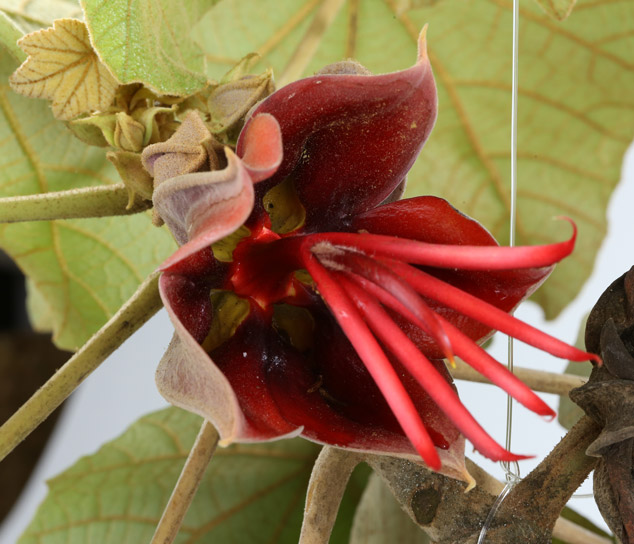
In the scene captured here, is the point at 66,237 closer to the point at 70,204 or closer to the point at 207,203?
the point at 70,204

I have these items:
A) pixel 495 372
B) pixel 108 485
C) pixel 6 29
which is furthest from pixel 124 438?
pixel 495 372

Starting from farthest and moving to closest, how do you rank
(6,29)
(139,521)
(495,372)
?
(139,521), (6,29), (495,372)

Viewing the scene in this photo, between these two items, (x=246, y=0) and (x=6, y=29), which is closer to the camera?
(x=6, y=29)

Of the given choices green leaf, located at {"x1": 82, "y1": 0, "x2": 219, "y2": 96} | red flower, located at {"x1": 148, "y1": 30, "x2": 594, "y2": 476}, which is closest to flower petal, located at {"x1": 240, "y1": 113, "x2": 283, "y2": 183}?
red flower, located at {"x1": 148, "y1": 30, "x2": 594, "y2": 476}

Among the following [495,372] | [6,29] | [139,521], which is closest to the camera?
[495,372]

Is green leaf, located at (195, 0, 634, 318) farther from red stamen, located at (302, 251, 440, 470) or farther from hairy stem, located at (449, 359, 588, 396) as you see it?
red stamen, located at (302, 251, 440, 470)

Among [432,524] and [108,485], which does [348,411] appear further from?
[108,485]
